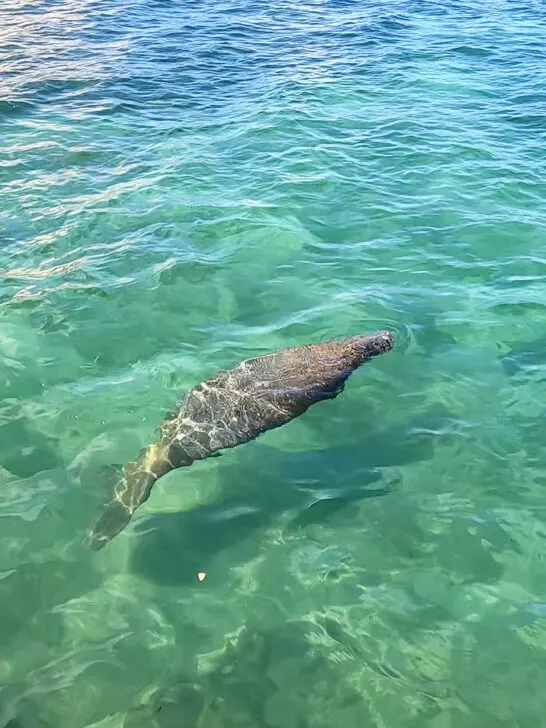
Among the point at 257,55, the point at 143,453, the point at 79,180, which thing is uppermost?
the point at 257,55

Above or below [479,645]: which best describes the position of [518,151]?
above

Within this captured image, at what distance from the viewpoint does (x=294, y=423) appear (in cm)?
943

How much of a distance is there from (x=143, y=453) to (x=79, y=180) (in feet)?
30.2

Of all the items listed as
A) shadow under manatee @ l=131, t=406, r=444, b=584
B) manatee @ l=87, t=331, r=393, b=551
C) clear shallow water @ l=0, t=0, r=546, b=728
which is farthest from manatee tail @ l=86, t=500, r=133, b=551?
shadow under manatee @ l=131, t=406, r=444, b=584

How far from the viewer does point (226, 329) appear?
11312mm

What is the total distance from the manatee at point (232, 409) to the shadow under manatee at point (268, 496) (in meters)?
0.30

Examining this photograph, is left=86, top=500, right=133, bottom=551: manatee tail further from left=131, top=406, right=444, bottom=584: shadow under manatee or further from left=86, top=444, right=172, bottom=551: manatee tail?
left=131, top=406, right=444, bottom=584: shadow under manatee

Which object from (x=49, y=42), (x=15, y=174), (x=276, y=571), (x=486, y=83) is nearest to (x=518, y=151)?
(x=486, y=83)

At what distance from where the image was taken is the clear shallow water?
22.2ft

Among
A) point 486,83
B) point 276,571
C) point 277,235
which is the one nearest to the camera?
point 276,571

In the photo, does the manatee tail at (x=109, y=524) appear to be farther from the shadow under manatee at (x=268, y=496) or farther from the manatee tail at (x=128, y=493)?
the shadow under manatee at (x=268, y=496)

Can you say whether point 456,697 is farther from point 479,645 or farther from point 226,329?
point 226,329

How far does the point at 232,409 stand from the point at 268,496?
1.30m

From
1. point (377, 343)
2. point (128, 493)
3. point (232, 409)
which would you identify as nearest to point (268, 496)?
point (232, 409)
